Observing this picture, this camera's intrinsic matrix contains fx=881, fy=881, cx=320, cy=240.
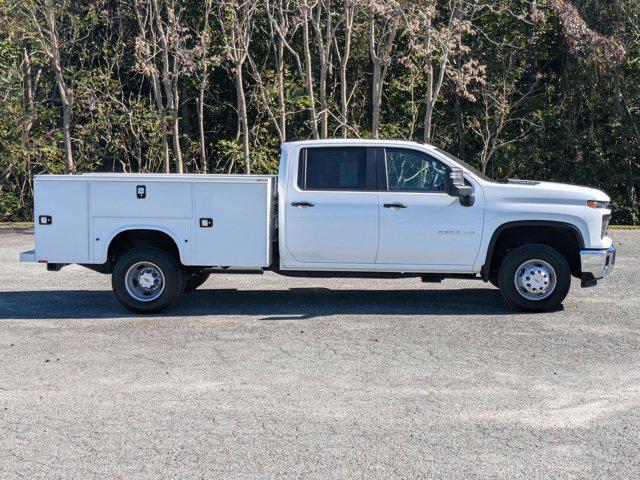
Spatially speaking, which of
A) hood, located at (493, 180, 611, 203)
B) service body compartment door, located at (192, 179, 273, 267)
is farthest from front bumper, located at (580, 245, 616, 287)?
service body compartment door, located at (192, 179, 273, 267)

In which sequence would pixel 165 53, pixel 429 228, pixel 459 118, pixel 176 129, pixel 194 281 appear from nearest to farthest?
1. pixel 429 228
2. pixel 194 281
3. pixel 165 53
4. pixel 176 129
5. pixel 459 118

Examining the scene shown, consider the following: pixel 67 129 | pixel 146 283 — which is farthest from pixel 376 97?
pixel 146 283

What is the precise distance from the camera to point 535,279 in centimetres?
996

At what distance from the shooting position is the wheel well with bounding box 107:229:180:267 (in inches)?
398

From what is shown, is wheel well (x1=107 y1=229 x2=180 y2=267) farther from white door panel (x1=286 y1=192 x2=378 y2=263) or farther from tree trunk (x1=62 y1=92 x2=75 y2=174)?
tree trunk (x1=62 y1=92 x2=75 y2=174)

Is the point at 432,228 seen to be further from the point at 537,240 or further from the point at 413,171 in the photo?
the point at 537,240

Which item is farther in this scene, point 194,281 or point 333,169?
point 194,281

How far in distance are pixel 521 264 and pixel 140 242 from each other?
4.37 meters

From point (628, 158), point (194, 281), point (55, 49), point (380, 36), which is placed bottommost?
point (194, 281)

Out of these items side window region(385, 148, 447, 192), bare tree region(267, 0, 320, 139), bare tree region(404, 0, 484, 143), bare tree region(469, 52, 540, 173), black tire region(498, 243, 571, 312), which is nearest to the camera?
black tire region(498, 243, 571, 312)

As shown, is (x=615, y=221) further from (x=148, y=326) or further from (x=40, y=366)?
(x=40, y=366)

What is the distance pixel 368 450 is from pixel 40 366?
3.50 m

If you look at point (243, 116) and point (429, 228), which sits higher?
point (243, 116)

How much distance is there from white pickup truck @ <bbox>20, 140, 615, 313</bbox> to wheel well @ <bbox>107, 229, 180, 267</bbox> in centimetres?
3
